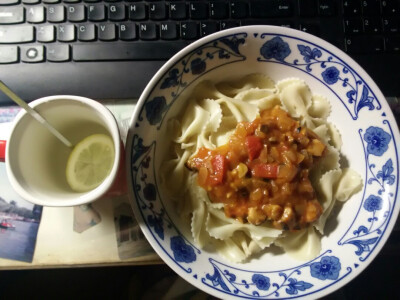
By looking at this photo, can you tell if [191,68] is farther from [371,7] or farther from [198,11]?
[371,7]

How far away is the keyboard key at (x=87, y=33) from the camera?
120cm

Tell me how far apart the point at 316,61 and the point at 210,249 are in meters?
0.57

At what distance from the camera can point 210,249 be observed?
42.0 inches

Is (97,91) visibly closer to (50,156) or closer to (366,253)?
(50,156)

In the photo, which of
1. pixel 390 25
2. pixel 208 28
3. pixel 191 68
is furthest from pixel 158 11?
pixel 390 25

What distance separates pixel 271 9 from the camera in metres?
1.21

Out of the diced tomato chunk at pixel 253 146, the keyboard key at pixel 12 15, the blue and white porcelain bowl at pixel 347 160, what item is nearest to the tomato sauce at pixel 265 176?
the diced tomato chunk at pixel 253 146

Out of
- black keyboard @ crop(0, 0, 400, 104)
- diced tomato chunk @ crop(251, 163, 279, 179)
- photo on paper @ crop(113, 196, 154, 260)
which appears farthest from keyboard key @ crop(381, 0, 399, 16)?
photo on paper @ crop(113, 196, 154, 260)

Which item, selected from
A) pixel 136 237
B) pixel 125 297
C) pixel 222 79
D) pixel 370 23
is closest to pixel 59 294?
pixel 125 297

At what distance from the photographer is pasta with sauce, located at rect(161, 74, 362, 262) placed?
1.02m

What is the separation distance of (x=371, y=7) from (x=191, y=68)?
597 millimetres

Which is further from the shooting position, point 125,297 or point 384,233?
point 125,297

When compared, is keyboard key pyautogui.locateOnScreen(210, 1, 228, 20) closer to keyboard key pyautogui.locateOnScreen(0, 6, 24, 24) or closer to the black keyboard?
the black keyboard

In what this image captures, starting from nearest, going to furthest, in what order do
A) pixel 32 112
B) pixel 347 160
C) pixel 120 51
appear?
pixel 32 112
pixel 347 160
pixel 120 51
